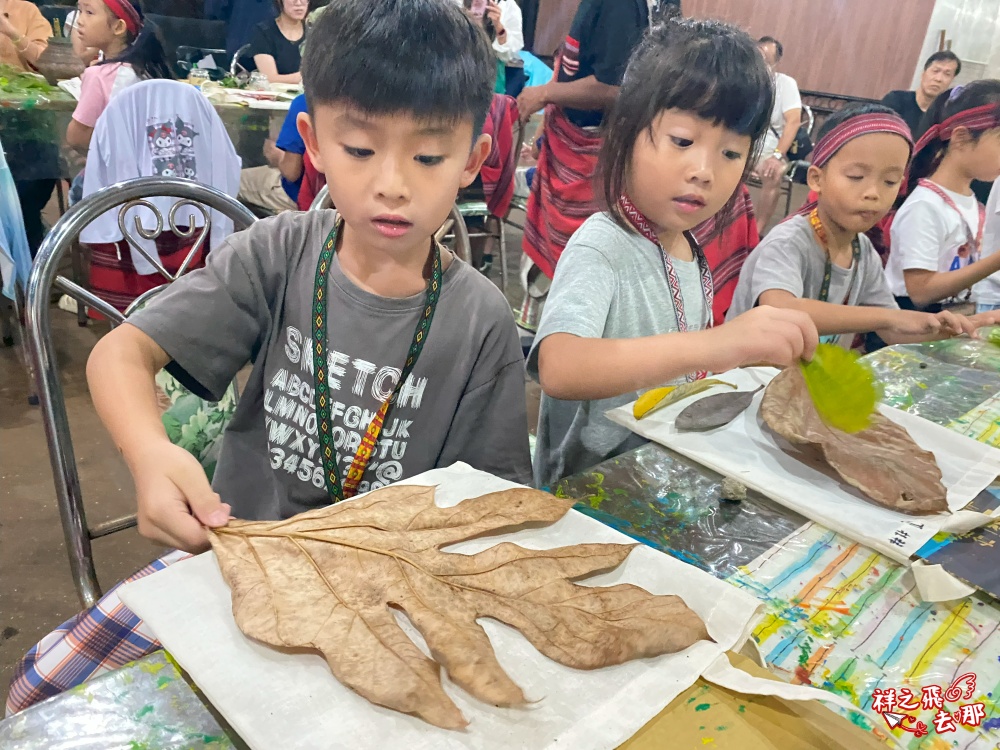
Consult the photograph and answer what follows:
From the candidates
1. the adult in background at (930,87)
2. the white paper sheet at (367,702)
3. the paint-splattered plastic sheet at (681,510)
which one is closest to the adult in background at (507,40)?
the adult in background at (930,87)

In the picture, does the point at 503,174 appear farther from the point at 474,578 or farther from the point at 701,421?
the point at 474,578

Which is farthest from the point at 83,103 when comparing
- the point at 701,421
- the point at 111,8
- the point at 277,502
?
the point at 701,421

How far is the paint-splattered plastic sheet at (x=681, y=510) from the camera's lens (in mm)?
690

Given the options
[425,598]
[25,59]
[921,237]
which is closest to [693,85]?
[425,598]

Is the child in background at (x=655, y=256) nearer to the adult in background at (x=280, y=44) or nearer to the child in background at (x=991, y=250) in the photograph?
the child in background at (x=991, y=250)

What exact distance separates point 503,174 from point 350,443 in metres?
2.28

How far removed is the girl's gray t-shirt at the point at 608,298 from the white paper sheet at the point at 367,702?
1.74ft

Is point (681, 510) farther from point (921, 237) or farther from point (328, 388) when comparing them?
point (921, 237)

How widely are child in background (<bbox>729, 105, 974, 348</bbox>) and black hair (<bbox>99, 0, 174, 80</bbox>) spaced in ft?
7.17

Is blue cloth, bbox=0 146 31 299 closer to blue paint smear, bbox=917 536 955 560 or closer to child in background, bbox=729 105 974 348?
child in background, bbox=729 105 974 348

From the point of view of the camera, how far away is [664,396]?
35.8 inches

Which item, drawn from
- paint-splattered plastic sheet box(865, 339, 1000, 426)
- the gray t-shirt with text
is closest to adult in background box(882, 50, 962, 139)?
the gray t-shirt with text

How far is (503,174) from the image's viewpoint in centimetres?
293

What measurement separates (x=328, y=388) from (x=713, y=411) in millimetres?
480
